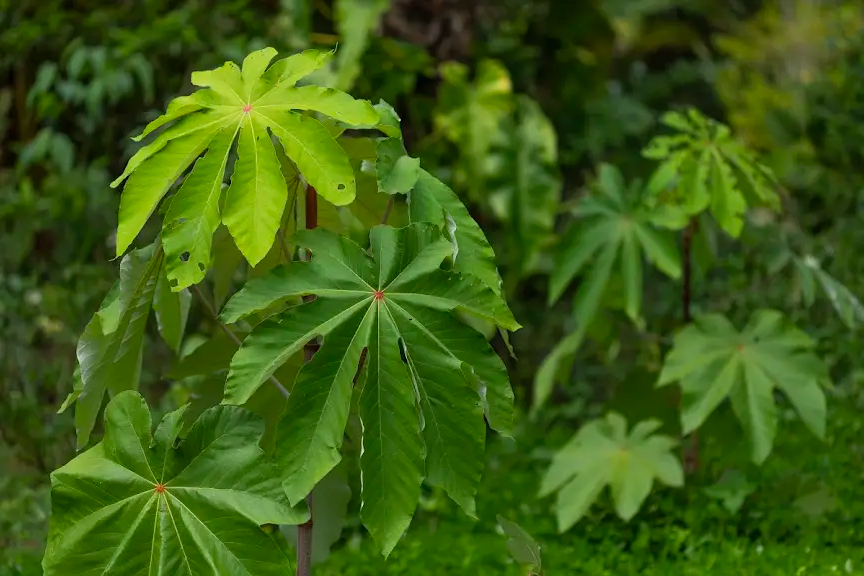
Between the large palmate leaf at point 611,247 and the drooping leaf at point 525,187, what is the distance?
0.90 metres

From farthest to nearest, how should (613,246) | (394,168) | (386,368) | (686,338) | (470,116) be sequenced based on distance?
(470,116) → (613,246) → (686,338) → (394,168) → (386,368)

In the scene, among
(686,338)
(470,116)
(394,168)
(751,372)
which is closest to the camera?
(394,168)

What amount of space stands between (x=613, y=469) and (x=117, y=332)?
1178mm

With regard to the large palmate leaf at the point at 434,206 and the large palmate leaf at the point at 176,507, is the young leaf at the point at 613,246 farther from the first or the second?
the large palmate leaf at the point at 176,507

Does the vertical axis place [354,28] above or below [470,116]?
above

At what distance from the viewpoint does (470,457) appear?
1285 mm

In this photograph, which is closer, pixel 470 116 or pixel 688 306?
pixel 688 306

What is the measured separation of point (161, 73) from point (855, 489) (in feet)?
8.82

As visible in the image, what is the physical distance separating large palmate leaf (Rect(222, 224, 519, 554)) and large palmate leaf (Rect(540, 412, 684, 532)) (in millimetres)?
876

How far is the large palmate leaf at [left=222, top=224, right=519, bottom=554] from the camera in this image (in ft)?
4.08

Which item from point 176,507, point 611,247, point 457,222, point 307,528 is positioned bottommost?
point 611,247

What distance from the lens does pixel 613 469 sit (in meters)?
2.19

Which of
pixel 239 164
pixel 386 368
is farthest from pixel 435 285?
pixel 239 164

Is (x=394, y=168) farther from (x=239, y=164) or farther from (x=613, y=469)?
(x=613, y=469)
